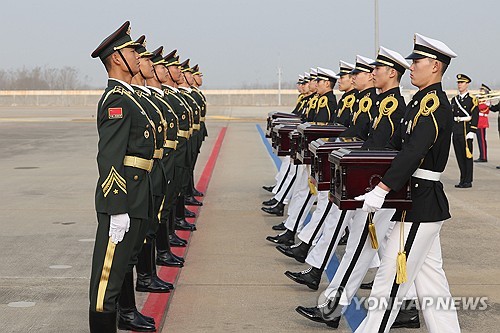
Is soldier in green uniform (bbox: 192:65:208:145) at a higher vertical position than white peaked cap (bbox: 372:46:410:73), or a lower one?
lower

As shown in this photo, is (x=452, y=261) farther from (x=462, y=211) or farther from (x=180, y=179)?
(x=462, y=211)

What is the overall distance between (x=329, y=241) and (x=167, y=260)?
176 cm

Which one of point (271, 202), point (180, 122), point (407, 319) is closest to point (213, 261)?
point (180, 122)

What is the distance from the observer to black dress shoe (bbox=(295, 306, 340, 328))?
5976 millimetres

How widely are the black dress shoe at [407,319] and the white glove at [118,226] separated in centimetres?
203

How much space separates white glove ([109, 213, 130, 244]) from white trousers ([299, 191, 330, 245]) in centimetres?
263

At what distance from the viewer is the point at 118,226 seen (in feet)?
16.9

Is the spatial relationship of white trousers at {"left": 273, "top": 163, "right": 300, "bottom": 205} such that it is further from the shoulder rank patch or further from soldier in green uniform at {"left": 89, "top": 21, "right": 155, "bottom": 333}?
the shoulder rank patch

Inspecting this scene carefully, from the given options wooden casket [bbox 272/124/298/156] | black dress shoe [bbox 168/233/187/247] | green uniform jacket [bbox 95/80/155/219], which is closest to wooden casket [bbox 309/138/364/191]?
green uniform jacket [bbox 95/80/155/219]

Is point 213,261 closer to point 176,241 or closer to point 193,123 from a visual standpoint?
point 176,241

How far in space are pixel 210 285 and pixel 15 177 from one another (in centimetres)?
945

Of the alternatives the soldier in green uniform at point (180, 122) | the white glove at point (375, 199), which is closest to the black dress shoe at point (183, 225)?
the soldier in green uniform at point (180, 122)

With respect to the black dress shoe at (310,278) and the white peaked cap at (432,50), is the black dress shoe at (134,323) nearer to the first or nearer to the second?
the black dress shoe at (310,278)

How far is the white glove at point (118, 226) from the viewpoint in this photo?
17.0ft
